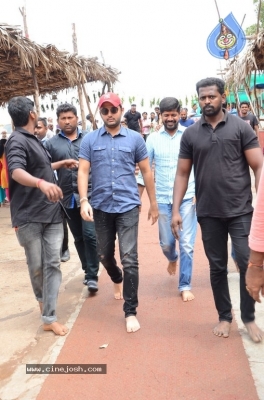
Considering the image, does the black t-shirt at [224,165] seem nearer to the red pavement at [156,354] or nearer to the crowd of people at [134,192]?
the crowd of people at [134,192]

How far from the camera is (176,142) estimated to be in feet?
15.5

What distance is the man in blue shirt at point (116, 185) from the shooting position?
13.2 ft

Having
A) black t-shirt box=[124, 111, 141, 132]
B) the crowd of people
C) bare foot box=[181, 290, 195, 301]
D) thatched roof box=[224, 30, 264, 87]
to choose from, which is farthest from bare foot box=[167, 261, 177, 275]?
black t-shirt box=[124, 111, 141, 132]

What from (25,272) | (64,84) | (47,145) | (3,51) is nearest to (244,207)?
(47,145)

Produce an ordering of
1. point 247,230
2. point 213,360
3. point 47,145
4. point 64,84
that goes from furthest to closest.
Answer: point 64,84
point 47,145
point 247,230
point 213,360

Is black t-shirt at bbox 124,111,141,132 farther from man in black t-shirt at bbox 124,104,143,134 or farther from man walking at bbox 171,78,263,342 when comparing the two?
man walking at bbox 171,78,263,342

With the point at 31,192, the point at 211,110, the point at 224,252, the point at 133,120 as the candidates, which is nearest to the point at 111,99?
the point at 211,110

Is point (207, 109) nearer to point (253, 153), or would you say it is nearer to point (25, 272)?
point (253, 153)

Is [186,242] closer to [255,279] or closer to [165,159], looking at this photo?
[165,159]

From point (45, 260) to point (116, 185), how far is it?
2.90 ft

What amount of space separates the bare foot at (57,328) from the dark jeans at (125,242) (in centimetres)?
54

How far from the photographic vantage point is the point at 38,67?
33.4 ft

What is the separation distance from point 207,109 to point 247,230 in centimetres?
98

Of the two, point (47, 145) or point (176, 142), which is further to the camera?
point (47, 145)
